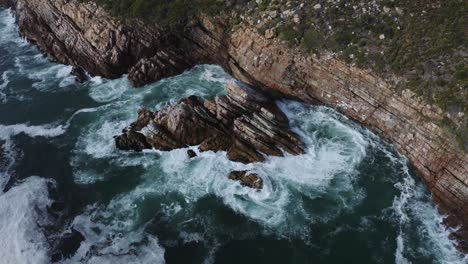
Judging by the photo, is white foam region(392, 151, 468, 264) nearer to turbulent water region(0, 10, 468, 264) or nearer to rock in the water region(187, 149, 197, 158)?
turbulent water region(0, 10, 468, 264)

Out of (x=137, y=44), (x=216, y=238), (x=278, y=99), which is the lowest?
(x=216, y=238)

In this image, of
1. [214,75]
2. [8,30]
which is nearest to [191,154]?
[214,75]

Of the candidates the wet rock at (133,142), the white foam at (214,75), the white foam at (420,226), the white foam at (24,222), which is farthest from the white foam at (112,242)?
the white foam at (214,75)

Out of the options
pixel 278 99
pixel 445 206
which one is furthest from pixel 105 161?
pixel 445 206

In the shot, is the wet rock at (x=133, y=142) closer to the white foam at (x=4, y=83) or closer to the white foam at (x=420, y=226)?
the white foam at (x=4, y=83)

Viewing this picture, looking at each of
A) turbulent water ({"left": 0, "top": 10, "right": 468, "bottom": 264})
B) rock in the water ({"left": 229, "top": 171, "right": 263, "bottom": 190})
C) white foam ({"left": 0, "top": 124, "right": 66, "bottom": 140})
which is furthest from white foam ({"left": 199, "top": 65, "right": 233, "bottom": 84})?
white foam ({"left": 0, "top": 124, "right": 66, "bottom": 140})

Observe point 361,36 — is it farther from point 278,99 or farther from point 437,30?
point 278,99
